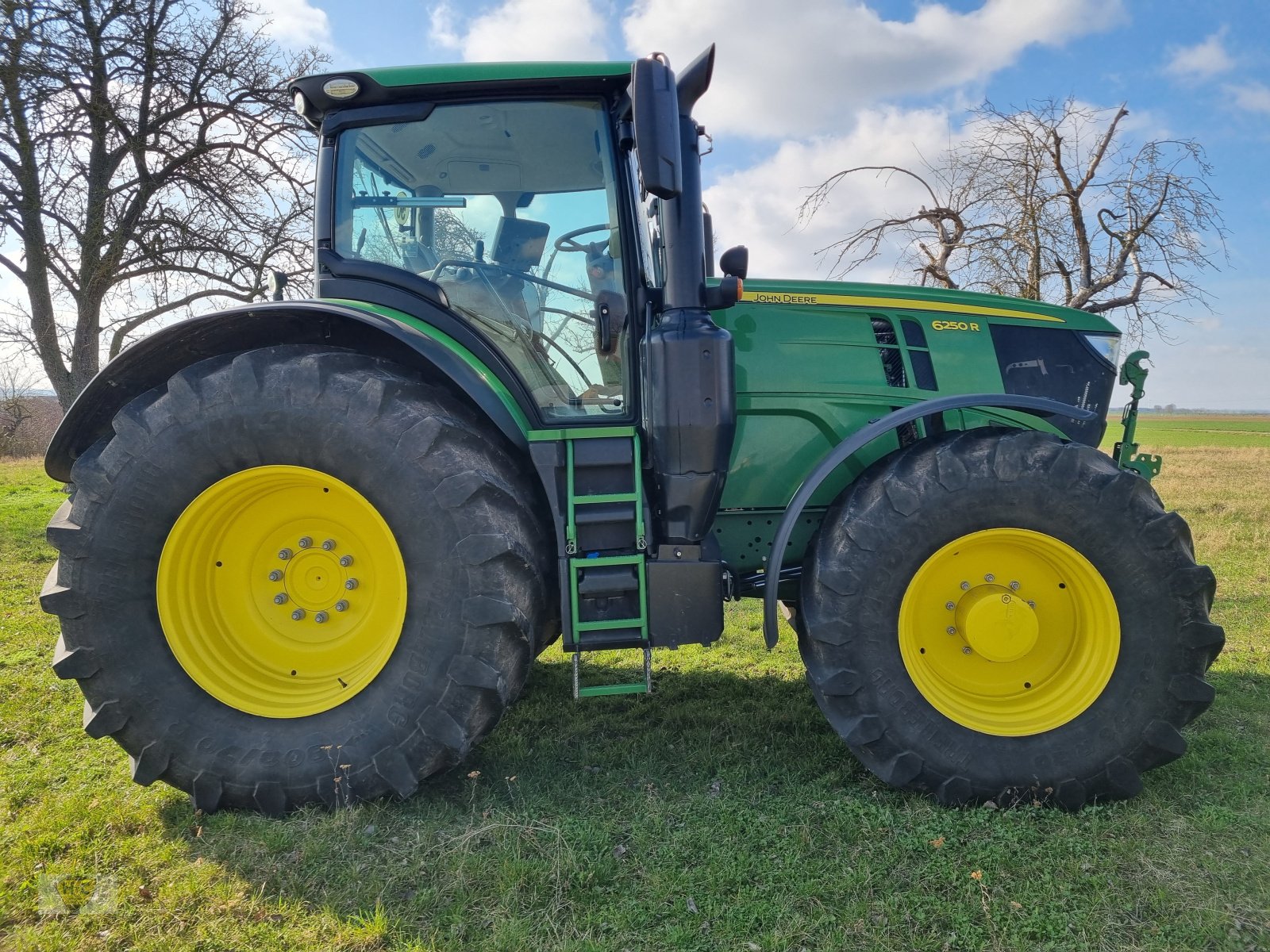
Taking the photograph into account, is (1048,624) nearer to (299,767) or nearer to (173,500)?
(299,767)

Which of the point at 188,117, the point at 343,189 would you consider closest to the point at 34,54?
the point at 188,117

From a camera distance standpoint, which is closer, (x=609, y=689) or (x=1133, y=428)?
(x=609, y=689)

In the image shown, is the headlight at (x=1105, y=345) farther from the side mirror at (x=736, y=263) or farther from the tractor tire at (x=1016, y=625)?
the side mirror at (x=736, y=263)

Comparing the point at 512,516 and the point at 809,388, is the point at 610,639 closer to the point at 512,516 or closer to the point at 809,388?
the point at 512,516

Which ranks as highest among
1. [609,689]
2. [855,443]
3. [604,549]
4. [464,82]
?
[464,82]

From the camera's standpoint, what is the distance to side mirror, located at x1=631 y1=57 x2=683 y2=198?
237cm

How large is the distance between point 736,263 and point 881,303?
87cm

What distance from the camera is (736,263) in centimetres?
282

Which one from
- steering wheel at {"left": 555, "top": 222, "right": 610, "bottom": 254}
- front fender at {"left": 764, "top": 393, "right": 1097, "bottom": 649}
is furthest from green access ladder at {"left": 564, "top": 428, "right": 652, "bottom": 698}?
steering wheel at {"left": 555, "top": 222, "right": 610, "bottom": 254}

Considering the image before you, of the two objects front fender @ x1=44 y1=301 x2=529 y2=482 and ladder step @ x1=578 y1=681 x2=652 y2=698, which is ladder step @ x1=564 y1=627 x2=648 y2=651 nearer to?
ladder step @ x1=578 y1=681 x2=652 y2=698

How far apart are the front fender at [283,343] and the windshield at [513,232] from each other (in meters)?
0.22

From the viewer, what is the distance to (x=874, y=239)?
880 centimetres

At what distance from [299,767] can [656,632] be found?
4.31 feet

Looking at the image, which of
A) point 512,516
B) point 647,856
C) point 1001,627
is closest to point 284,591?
point 512,516
